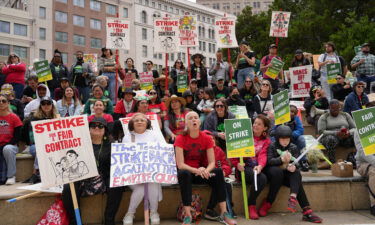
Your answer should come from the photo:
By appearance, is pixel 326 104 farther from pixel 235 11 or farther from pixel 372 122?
pixel 235 11

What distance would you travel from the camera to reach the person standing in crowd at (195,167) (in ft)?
14.9

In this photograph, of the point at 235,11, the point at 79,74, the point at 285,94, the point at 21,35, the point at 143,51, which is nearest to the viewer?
the point at 285,94

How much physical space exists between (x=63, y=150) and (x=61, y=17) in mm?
49608

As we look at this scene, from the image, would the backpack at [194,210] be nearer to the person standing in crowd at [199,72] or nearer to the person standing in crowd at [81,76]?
the person standing in crowd at [81,76]

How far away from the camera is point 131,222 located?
4547mm

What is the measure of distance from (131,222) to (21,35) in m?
45.4

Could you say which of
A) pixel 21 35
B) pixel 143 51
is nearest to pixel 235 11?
pixel 143 51

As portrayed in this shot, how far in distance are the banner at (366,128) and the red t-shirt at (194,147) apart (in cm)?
213

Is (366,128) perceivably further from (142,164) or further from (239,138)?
(142,164)

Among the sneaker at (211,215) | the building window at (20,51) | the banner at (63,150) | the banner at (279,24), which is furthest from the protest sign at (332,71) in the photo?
the building window at (20,51)

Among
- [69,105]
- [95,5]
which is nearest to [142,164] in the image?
[69,105]

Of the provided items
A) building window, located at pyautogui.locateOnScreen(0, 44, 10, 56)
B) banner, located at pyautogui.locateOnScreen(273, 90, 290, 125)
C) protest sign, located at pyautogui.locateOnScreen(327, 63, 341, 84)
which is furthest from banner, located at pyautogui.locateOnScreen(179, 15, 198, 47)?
building window, located at pyautogui.locateOnScreen(0, 44, 10, 56)

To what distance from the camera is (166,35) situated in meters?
10.7

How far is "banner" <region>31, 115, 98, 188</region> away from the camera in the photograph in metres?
4.17
